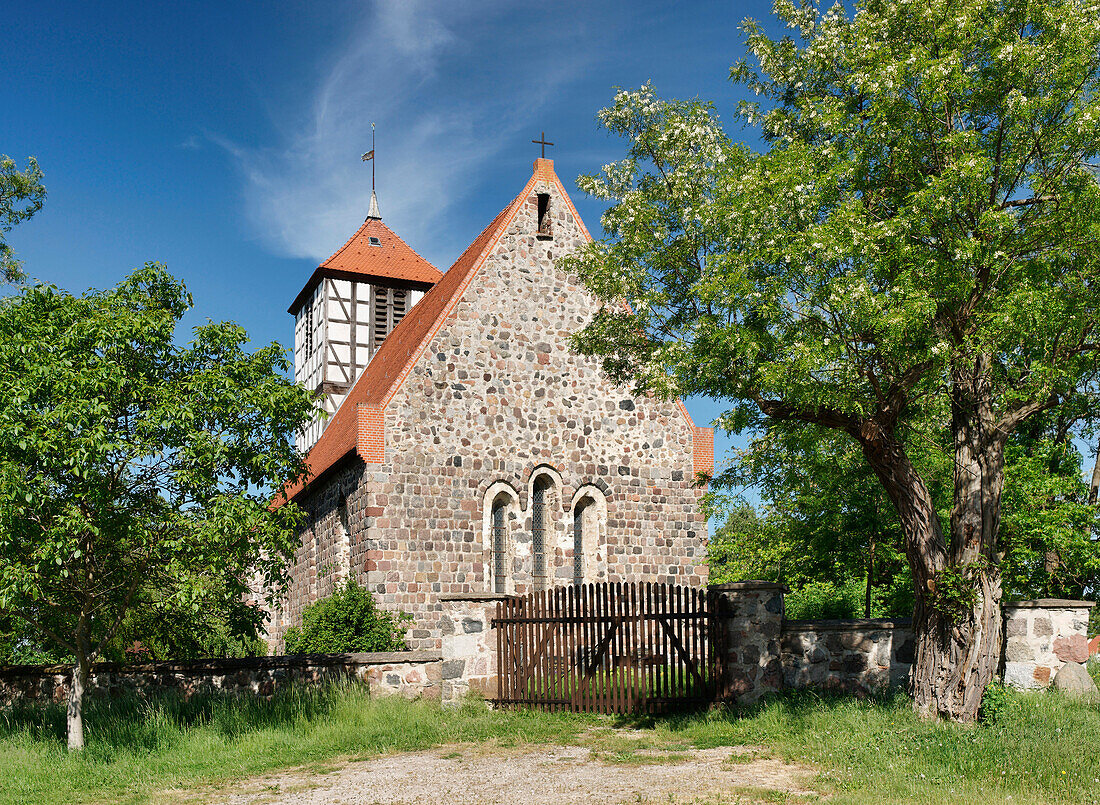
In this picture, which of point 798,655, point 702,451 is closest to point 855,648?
point 798,655

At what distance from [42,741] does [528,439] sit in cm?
1027

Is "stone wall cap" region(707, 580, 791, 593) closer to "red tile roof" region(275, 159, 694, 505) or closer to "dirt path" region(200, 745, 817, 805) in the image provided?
"dirt path" region(200, 745, 817, 805)

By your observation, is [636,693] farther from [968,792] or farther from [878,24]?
[878,24]

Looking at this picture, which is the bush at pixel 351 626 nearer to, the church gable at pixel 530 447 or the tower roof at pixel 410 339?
the church gable at pixel 530 447

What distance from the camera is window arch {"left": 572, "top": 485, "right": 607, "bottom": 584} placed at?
19250 millimetres

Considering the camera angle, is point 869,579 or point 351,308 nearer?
point 869,579

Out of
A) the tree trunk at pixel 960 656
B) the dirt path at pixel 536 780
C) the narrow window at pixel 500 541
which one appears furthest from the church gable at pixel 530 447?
the tree trunk at pixel 960 656

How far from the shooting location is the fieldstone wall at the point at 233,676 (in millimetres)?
12961

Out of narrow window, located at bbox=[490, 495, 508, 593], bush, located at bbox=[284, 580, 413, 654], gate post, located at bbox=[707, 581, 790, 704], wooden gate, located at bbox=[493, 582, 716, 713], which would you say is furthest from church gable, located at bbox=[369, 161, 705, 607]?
gate post, located at bbox=[707, 581, 790, 704]

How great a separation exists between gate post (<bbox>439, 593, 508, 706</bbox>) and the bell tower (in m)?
17.4

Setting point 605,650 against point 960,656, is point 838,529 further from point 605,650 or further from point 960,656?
point 960,656

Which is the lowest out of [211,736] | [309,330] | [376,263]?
[211,736]

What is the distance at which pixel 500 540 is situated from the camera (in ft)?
61.2

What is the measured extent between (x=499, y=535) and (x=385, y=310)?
1481 centimetres
